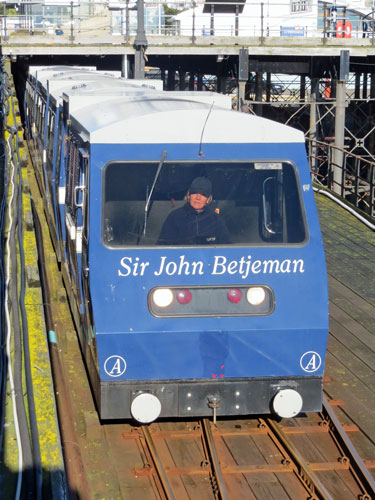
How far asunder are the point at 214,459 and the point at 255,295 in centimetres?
124

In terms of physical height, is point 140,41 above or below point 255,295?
above

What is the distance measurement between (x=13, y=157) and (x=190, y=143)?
6854 millimetres

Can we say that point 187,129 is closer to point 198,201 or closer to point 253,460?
point 198,201

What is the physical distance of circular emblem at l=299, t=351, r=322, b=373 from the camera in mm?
6430

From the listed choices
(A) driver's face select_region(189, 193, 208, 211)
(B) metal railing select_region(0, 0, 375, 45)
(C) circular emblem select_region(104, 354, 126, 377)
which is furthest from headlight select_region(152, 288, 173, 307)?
(B) metal railing select_region(0, 0, 375, 45)

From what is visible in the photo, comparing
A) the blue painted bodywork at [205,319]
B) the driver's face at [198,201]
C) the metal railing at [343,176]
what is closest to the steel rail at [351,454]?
the blue painted bodywork at [205,319]

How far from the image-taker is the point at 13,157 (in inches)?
501

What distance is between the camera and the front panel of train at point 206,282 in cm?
627

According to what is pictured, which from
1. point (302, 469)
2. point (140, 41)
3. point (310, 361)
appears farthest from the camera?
point (140, 41)

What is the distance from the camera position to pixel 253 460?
20.7ft

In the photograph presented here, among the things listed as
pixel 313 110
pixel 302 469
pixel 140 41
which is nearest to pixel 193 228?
pixel 302 469

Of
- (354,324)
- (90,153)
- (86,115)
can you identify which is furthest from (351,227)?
(90,153)

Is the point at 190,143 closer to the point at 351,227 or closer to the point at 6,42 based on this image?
the point at 351,227

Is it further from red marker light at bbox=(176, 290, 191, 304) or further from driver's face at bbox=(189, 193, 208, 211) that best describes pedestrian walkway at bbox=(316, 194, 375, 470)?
driver's face at bbox=(189, 193, 208, 211)
